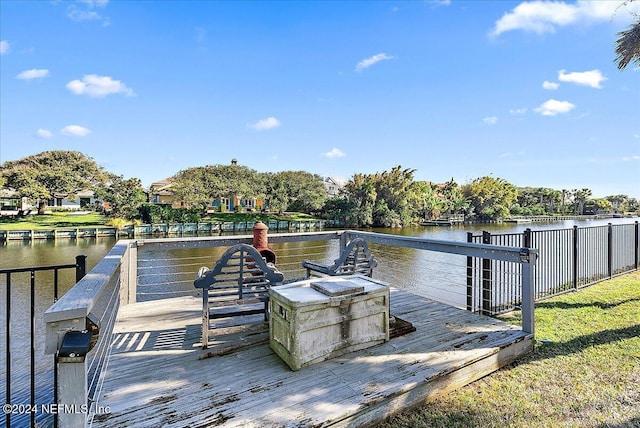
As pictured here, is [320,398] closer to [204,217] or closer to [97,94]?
[97,94]

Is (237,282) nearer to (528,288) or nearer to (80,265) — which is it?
(80,265)

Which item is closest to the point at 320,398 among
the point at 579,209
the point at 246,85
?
the point at 246,85

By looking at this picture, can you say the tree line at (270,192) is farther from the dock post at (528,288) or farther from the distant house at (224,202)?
the dock post at (528,288)

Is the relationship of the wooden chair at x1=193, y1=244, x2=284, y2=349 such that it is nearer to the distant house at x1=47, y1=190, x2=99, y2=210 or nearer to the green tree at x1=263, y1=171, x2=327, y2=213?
the green tree at x1=263, y1=171, x2=327, y2=213

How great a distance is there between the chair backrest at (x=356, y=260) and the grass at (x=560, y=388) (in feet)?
4.64

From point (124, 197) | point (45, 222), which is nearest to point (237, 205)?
point (124, 197)

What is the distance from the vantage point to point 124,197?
105 feet

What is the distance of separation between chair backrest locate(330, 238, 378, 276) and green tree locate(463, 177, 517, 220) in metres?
47.9

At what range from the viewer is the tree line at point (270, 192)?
3142 centimetres

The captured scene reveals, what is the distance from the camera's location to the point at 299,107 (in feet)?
81.4

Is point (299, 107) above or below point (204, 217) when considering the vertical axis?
above

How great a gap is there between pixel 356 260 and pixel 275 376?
1555mm

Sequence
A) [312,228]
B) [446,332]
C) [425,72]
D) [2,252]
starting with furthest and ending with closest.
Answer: [312,228], [2,252], [425,72], [446,332]

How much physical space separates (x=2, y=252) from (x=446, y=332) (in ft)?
82.9
